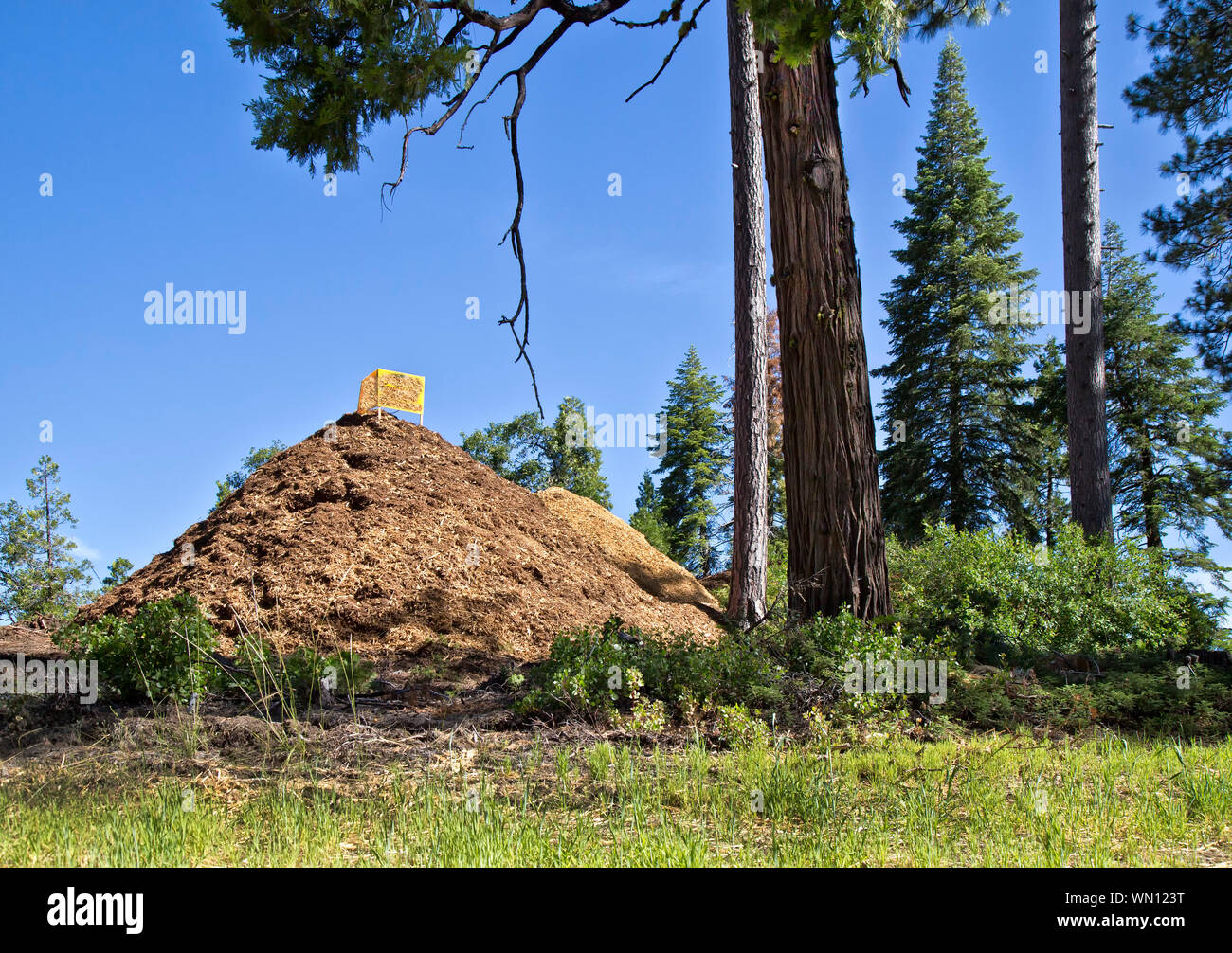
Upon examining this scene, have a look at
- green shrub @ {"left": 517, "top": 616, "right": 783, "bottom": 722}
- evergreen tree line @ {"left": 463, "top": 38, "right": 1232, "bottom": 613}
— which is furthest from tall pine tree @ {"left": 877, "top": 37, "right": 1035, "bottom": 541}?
green shrub @ {"left": 517, "top": 616, "right": 783, "bottom": 722}

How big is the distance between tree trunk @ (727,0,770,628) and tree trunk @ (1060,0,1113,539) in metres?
4.12

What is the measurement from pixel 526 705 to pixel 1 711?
327cm

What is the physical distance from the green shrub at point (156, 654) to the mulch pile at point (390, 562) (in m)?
1.58

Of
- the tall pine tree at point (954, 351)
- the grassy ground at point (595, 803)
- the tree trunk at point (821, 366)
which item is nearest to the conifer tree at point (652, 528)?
the tall pine tree at point (954, 351)

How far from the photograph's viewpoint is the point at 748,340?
11203 millimetres

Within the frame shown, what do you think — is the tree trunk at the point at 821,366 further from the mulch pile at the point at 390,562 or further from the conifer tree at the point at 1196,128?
the conifer tree at the point at 1196,128

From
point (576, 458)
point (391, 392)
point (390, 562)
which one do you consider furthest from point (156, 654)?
point (576, 458)

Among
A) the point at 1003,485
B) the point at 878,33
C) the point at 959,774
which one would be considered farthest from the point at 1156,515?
the point at 959,774

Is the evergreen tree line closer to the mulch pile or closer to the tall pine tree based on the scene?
the tall pine tree

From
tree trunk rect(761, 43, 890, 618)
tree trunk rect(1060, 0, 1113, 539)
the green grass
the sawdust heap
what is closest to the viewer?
the green grass

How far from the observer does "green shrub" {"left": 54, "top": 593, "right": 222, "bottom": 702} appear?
4961 millimetres
